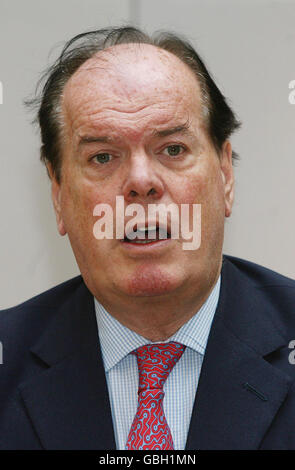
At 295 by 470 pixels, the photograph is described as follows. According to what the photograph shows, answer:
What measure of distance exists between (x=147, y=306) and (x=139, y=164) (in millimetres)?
323

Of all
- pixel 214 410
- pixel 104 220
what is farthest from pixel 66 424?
pixel 104 220

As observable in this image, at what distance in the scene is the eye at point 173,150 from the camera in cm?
143

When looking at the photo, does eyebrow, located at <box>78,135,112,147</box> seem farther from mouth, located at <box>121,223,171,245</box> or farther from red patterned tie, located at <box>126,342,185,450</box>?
red patterned tie, located at <box>126,342,185,450</box>

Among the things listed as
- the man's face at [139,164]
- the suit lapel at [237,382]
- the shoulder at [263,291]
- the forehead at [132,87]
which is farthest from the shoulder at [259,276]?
the forehead at [132,87]

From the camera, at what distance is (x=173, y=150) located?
1439 mm

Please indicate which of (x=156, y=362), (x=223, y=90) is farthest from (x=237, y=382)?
(x=223, y=90)

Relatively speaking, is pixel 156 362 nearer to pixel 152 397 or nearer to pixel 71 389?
pixel 152 397

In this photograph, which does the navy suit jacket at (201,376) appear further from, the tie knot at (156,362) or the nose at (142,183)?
the nose at (142,183)

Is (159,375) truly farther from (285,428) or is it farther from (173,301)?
(285,428)

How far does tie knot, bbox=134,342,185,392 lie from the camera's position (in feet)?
4.70

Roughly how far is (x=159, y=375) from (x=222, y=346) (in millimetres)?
163

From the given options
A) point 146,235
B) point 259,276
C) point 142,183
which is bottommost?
point 259,276

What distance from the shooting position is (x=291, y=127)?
202 centimetres

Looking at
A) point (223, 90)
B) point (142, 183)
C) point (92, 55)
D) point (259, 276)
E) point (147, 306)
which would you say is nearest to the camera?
point (142, 183)
